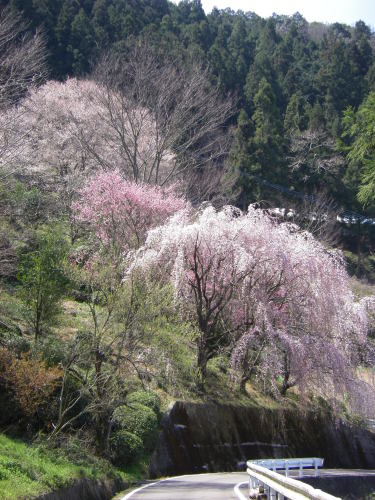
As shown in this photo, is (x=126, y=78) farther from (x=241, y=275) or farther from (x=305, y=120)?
(x=305, y=120)

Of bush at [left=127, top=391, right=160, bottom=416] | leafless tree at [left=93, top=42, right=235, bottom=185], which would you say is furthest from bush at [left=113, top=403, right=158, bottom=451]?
leafless tree at [left=93, top=42, right=235, bottom=185]

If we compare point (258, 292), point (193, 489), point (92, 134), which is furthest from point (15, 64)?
point (92, 134)

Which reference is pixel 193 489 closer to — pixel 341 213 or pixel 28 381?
pixel 28 381

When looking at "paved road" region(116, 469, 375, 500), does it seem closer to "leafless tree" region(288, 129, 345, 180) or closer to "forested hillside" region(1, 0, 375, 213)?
"forested hillside" region(1, 0, 375, 213)

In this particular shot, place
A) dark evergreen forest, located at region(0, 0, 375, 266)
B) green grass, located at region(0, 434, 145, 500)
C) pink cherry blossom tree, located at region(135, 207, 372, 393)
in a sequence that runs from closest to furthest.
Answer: green grass, located at region(0, 434, 145, 500)
pink cherry blossom tree, located at region(135, 207, 372, 393)
dark evergreen forest, located at region(0, 0, 375, 266)

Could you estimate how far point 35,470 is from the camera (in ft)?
36.4

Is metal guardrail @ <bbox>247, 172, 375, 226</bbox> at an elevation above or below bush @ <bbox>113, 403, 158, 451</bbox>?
above

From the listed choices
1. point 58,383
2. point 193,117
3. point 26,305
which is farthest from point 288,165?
point 58,383

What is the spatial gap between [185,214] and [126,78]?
12.3m

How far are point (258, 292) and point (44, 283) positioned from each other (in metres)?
7.47

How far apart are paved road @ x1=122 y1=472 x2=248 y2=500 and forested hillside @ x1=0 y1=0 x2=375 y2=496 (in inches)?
53.0

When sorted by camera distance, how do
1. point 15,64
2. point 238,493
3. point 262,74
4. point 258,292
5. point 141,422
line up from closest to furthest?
point 238,493 < point 141,422 < point 15,64 < point 258,292 < point 262,74

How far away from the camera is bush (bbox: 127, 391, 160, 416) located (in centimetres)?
1752

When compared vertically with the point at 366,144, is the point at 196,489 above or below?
below
